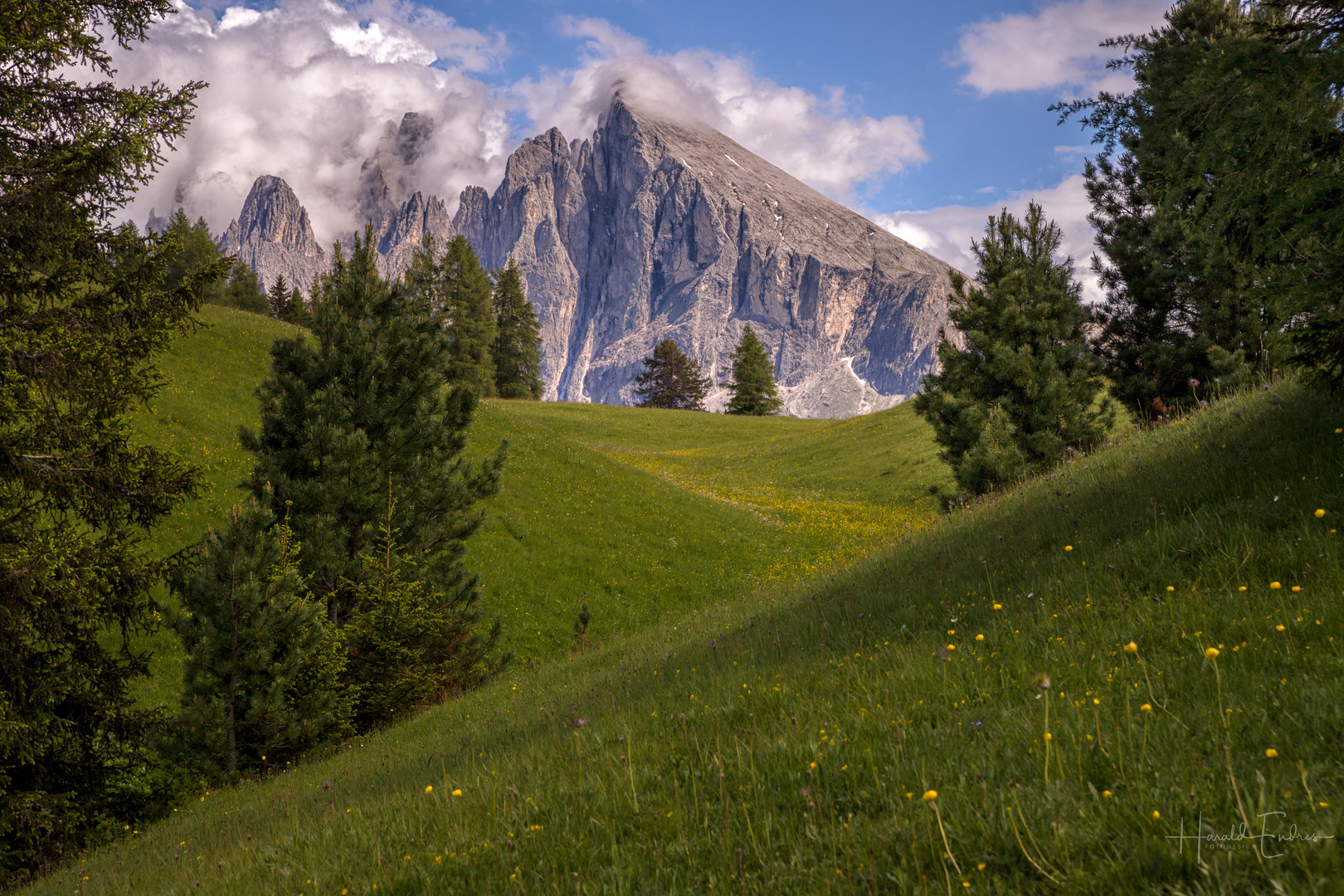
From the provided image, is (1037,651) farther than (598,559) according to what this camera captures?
No

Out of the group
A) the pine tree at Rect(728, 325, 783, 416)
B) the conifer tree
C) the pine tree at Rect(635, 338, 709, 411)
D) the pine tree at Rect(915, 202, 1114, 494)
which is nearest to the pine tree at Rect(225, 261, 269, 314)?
the conifer tree

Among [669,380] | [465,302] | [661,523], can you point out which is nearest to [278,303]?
[465,302]

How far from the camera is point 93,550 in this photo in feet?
25.7

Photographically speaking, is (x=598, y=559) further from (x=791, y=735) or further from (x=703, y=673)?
(x=791, y=735)

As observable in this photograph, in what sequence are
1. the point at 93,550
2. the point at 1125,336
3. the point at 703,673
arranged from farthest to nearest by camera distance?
the point at 1125,336 → the point at 93,550 → the point at 703,673

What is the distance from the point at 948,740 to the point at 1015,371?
15011mm

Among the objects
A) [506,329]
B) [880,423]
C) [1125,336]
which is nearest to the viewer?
[1125,336]

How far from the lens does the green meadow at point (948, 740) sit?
8.05ft

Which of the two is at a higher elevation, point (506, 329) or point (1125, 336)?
point (506, 329)

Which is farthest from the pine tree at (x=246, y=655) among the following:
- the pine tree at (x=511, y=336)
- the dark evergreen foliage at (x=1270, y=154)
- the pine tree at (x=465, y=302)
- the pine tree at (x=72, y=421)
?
the pine tree at (x=511, y=336)

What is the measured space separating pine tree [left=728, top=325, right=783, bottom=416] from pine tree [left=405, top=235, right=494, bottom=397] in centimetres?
2965

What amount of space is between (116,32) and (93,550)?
6833mm

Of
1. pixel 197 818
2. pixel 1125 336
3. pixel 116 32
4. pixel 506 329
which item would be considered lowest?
pixel 197 818

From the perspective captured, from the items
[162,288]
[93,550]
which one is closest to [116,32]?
[162,288]
